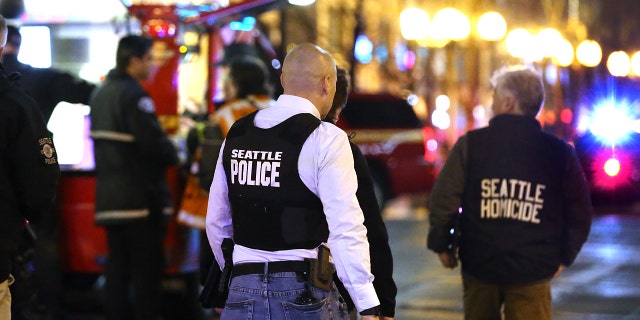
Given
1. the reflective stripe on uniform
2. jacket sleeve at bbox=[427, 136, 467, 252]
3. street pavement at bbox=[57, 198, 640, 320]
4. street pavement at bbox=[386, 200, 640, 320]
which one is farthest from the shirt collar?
street pavement at bbox=[386, 200, 640, 320]

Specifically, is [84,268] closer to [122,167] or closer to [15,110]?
[122,167]

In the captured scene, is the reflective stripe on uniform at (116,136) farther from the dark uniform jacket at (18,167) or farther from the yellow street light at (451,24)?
the yellow street light at (451,24)

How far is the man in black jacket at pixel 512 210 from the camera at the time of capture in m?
5.34

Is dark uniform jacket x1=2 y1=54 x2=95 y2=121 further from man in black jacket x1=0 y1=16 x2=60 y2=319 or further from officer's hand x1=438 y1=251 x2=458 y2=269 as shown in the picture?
officer's hand x1=438 y1=251 x2=458 y2=269

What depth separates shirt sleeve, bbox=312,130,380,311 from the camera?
12.8ft

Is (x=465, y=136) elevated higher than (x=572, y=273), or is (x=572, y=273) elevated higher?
(x=465, y=136)

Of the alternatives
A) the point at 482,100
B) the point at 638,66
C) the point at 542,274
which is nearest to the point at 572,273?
the point at 542,274

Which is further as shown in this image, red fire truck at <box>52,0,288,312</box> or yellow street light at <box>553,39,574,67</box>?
yellow street light at <box>553,39,574,67</box>

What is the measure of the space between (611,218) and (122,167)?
11300 millimetres

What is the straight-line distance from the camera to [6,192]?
4.50 m

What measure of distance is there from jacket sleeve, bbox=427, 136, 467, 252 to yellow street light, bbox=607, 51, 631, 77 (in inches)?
870

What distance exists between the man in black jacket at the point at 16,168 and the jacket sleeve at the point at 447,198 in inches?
73.8

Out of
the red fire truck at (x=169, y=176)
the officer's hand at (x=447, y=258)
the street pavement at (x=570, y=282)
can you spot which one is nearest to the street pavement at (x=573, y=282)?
the street pavement at (x=570, y=282)

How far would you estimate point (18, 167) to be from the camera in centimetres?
453
